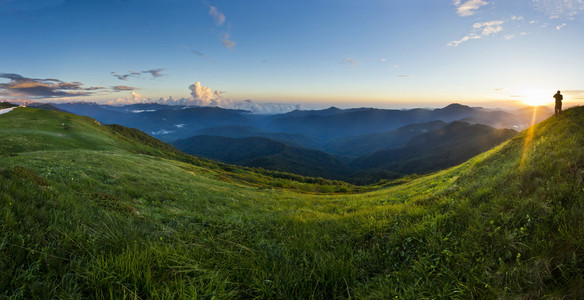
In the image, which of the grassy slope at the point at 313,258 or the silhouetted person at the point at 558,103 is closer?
the grassy slope at the point at 313,258

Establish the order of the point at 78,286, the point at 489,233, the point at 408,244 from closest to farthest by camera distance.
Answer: the point at 78,286
the point at 489,233
the point at 408,244

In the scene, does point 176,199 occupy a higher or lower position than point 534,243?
lower

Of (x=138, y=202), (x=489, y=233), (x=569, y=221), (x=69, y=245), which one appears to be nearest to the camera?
(x=69, y=245)

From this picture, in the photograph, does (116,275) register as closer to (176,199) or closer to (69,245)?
(69,245)

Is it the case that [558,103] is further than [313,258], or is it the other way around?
[558,103]

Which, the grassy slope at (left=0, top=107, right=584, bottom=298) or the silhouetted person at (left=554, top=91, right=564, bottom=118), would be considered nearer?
the grassy slope at (left=0, top=107, right=584, bottom=298)

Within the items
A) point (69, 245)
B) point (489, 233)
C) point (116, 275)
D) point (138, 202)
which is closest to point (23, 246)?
point (69, 245)

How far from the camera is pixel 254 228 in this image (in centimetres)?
614

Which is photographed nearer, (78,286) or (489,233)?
(78,286)

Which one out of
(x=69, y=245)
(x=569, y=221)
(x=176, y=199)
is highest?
(x=569, y=221)

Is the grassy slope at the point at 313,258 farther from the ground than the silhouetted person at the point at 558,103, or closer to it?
closer to it

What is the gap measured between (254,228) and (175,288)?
140 inches

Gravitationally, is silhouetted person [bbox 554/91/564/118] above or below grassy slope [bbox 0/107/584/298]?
above

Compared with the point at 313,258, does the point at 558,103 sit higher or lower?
higher
